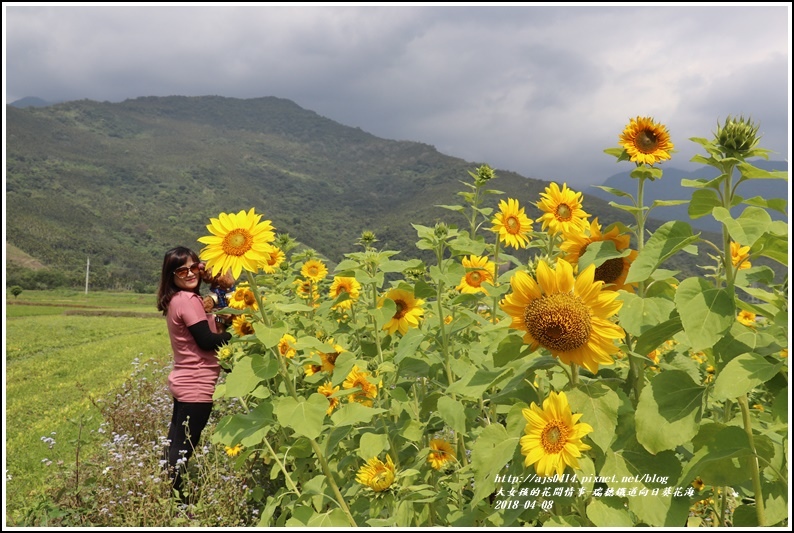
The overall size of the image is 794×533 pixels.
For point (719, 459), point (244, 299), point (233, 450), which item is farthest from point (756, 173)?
point (233, 450)

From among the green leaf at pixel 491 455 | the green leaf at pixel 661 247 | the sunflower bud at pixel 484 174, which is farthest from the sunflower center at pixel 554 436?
the sunflower bud at pixel 484 174

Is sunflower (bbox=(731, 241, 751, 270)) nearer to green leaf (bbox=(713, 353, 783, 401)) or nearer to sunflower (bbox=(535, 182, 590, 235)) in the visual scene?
green leaf (bbox=(713, 353, 783, 401))

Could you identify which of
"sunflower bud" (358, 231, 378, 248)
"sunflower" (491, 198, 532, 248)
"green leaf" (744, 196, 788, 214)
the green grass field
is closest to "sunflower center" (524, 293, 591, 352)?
"green leaf" (744, 196, 788, 214)

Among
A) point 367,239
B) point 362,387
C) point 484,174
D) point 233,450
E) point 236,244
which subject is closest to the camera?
point 236,244

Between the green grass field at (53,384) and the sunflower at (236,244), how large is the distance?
86 centimetres

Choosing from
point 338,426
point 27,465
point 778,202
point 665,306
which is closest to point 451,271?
point 338,426

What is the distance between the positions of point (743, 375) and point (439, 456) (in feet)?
4.68

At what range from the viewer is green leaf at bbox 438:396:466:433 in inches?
79.5

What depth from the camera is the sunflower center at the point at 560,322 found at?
1.48 metres

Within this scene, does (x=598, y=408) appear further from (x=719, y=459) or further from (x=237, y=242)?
(x=237, y=242)

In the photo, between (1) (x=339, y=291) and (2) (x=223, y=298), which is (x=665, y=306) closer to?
(1) (x=339, y=291)

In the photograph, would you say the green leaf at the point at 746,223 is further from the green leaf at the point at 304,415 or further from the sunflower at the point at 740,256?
the green leaf at the point at 304,415

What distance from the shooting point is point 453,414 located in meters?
2.03

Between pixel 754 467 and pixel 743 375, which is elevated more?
pixel 743 375
